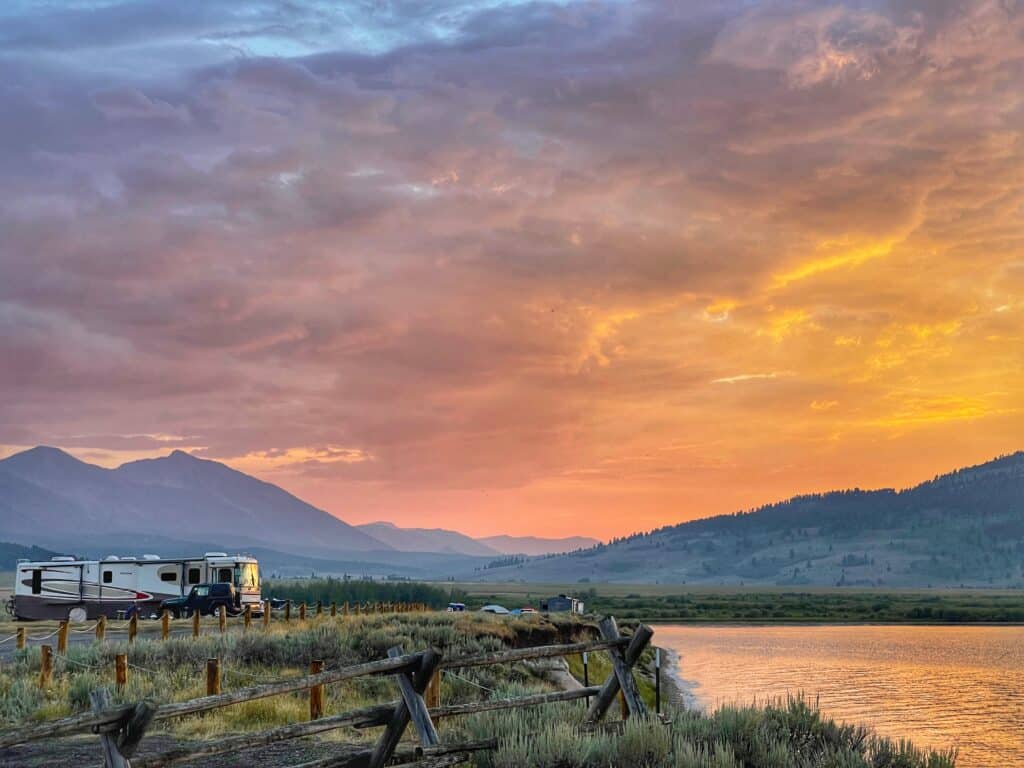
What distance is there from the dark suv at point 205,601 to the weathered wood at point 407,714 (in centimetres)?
3737

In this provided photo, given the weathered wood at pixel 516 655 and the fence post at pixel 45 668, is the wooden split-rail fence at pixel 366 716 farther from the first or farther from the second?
the fence post at pixel 45 668

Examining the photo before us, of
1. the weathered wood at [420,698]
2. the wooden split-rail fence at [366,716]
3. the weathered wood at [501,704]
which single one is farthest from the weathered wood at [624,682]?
the weathered wood at [420,698]

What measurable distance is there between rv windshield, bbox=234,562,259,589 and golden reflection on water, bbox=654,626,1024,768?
22.7 metres

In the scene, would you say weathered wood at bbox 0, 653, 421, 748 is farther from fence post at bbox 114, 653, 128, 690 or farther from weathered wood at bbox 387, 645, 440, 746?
fence post at bbox 114, 653, 128, 690

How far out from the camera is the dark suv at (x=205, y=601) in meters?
45.8

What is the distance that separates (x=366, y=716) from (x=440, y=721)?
918 cm

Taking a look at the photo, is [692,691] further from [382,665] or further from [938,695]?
[382,665]

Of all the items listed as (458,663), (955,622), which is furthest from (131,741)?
(955,622)

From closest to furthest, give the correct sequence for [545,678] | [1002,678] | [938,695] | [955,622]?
[545,678]
[938,695]
[1002,678]
[955,622]

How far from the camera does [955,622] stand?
127125mm

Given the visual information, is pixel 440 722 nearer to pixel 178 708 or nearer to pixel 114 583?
pixel 178 708

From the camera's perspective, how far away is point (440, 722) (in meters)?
18.8

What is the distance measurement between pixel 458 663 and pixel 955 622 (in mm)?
131830

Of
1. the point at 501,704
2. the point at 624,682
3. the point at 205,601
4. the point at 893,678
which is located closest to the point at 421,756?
the point at 501,704
